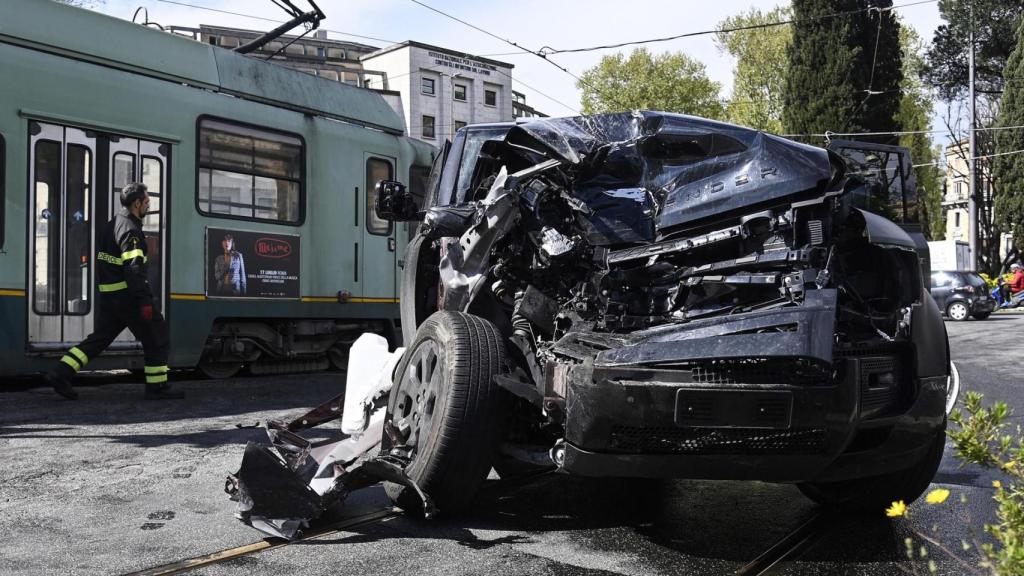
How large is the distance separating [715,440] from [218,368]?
7666 millimetres

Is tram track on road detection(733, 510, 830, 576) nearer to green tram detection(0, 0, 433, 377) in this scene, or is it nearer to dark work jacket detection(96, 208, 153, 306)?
dark work jacket detection(96, 208, 153, 306)

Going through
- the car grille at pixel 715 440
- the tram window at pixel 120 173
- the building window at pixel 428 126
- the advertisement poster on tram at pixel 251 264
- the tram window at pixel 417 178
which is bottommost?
the car grille at pixel 715 440

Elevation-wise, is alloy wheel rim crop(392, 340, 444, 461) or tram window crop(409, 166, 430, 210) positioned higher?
tram window crop(409, 166, 430, 210)

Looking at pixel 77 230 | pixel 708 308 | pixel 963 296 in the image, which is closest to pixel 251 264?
pixel 77 230

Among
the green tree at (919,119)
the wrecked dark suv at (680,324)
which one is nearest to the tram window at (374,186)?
the wrecked dark suv at (680,324)

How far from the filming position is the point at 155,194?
27.1ft

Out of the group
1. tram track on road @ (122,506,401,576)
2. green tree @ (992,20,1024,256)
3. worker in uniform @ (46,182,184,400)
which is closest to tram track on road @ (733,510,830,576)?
tram track on road @ (122,506,401,576)

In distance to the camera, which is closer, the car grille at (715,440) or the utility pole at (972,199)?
the car grille at (715,440)

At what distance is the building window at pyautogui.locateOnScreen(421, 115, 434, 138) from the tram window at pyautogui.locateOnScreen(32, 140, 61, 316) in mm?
40530

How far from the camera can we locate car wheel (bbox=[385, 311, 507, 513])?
3344mm

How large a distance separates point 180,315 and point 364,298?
95.3 inches

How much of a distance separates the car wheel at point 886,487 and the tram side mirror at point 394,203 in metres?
2.67

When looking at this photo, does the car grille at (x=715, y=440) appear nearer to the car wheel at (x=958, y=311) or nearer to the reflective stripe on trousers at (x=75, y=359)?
the reflective stripe on trousers at (x=75, y=359)

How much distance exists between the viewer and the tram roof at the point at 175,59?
7.45 metres
